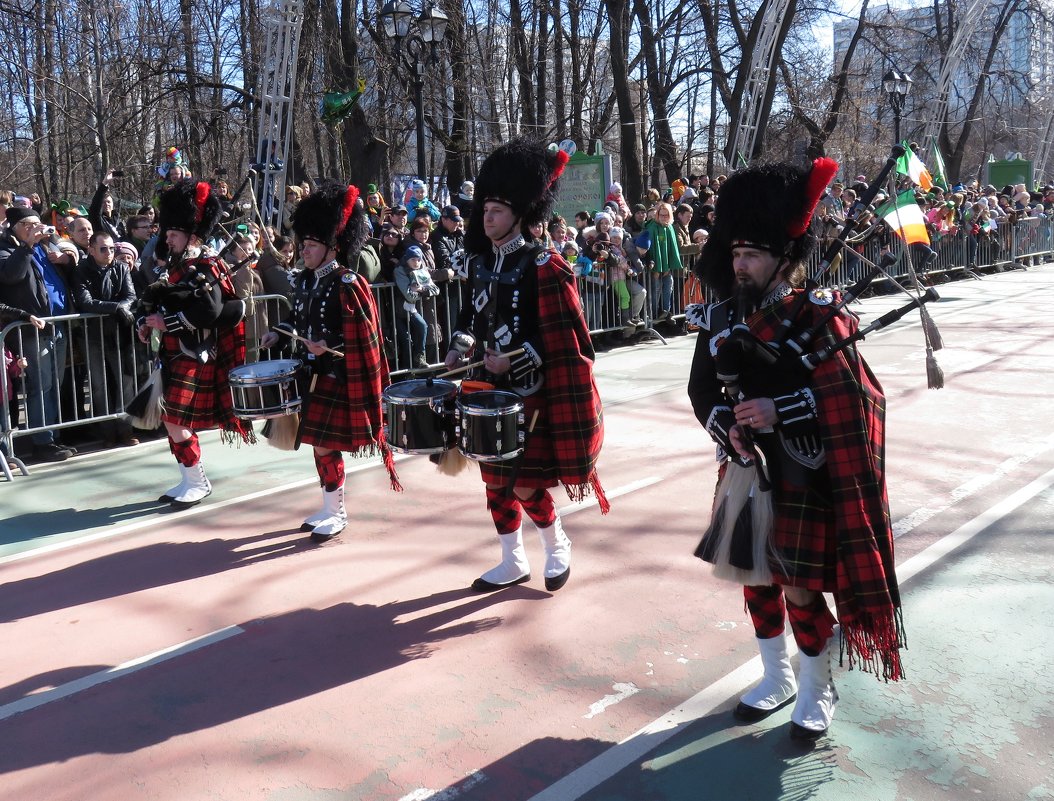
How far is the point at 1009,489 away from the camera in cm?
593

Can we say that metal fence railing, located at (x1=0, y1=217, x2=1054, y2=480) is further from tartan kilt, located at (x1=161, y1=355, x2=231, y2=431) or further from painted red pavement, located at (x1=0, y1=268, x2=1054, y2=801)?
painted red pavement, located at (x1=0, y1=268, x2=1054, y2=801)

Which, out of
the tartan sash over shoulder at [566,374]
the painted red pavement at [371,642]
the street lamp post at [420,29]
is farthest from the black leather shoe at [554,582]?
the street lamp post at [420,29]

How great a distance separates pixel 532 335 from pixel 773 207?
1528 millimetres

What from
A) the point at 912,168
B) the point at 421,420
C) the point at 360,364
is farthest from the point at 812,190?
the point at 360,364

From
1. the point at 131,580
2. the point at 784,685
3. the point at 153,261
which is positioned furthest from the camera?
the point at 153,261

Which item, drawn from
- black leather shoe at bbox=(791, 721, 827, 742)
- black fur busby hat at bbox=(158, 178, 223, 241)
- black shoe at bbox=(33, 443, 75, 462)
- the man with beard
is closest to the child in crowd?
black shoe at bbox=(33, 443, 75, 462)

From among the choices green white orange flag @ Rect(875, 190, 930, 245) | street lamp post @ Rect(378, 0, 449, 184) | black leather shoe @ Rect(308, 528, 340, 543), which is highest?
street lamp post @ Rect(378, 0, 449, 184)

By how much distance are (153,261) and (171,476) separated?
2.11 m

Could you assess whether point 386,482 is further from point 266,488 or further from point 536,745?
point 536,745

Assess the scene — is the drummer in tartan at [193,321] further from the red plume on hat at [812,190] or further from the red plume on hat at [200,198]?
the red plume on hat at [812,190]

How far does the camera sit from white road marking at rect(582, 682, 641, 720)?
354cm

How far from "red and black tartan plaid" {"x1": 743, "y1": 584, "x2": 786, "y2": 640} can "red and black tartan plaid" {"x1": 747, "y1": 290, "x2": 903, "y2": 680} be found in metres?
0.22

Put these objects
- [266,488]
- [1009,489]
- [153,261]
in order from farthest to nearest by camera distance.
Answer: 1. [153,261]
2. [266,488]
3. [1009,489]

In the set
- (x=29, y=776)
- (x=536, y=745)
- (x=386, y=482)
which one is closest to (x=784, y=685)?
(x=536, y=745)
